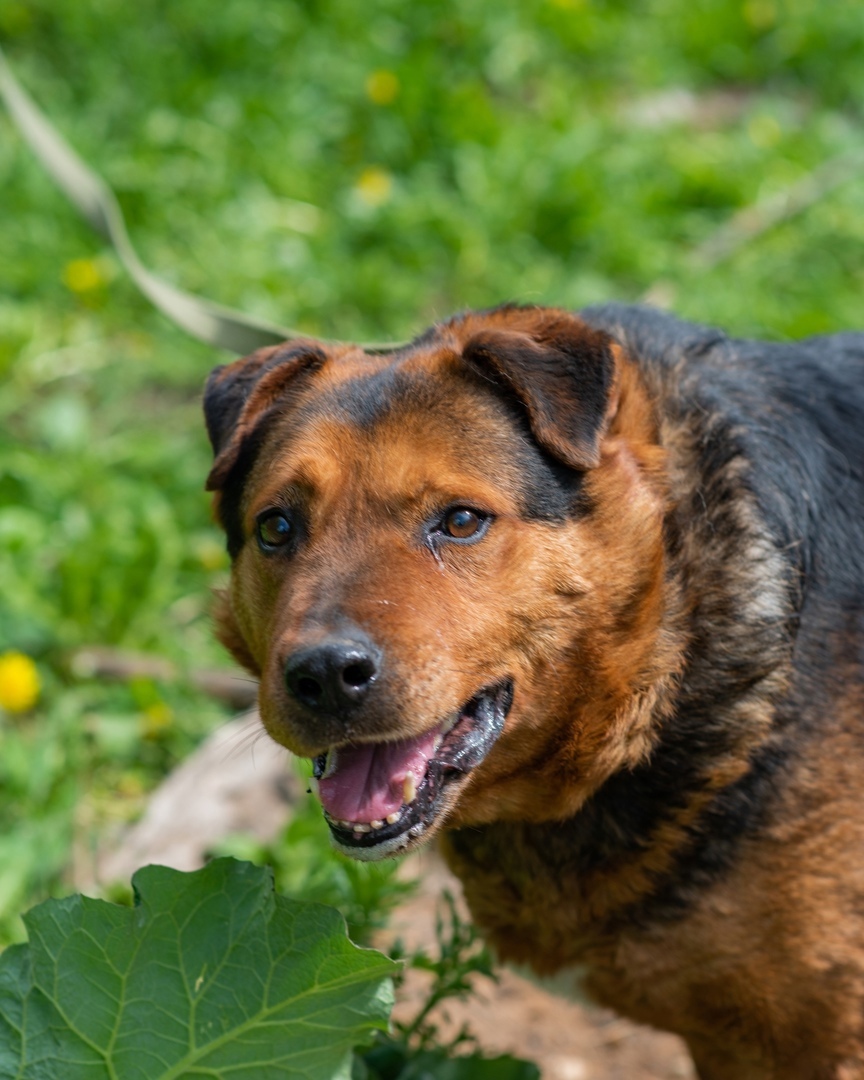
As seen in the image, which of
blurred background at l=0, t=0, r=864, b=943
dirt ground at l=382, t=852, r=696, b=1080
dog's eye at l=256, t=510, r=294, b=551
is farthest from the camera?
blurred background at l=0, t=0, r=864, b=943

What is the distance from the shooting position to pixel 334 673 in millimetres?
2783

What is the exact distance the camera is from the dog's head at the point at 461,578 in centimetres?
288

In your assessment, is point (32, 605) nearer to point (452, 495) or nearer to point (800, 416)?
point (452, 495)

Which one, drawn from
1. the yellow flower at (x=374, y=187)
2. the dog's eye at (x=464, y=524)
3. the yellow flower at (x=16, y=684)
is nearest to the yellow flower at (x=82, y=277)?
the yellow flower at (x=374, y=187)

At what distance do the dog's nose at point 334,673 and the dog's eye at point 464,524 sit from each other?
16.7 inches

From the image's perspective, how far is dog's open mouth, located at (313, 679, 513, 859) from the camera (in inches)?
115

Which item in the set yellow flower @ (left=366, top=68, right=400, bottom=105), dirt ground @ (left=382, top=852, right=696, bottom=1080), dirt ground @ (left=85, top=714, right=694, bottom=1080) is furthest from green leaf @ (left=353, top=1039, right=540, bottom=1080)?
yellow flower @ (left=366, top=68, right=400, bottom=105)

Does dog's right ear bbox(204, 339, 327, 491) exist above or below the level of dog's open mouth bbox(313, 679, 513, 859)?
above

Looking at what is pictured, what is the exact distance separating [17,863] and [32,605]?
132cm

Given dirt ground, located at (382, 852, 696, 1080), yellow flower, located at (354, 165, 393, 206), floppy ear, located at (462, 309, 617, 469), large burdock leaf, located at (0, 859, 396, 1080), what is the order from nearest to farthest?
1. large burdock leaf, located at (0, 859, 396, 1080)
2. floppy ear, located at (462, 309, 617, 469)
3. dirt ground, located at (382, 852, 696, 1080)
4. yellow flower, located at (354, 165, 393, 206)

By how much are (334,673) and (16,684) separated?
8.56 ft

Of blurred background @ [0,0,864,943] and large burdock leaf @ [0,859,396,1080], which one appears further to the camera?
blurred background @ [0,0,864,943]

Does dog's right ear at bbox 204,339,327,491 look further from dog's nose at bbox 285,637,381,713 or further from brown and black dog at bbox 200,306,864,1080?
dog's nose at bbox 285,637,381,713

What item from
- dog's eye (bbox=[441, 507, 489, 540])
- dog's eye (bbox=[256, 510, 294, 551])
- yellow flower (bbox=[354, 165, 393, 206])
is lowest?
yellow flower (bbox=[354, 165, 393, 206])
